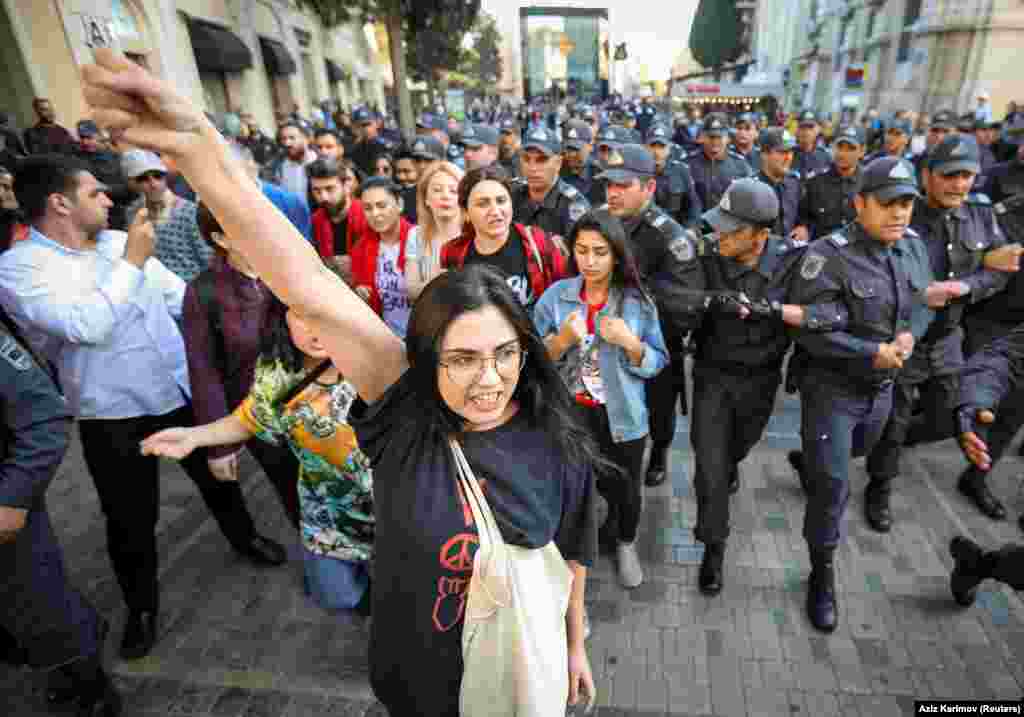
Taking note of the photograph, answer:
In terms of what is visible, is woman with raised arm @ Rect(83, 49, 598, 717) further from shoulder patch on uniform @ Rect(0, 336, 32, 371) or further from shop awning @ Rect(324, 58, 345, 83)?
shop awning @ Rect(324, 58, 345, 83)

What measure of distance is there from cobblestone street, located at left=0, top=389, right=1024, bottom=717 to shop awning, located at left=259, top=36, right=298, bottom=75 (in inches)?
858

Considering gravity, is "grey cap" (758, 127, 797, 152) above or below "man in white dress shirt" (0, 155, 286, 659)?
above

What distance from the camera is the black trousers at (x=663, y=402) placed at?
12.4 feet

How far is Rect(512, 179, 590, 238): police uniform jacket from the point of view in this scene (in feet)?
15.5

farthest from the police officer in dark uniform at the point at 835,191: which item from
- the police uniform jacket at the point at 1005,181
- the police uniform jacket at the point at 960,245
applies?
the police uniform jacket at the point at 960,245

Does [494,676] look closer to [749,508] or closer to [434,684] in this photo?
[434,684]

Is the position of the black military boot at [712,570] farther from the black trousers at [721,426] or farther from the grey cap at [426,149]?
the grey cap at [426,149]

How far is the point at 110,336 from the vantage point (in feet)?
8.86

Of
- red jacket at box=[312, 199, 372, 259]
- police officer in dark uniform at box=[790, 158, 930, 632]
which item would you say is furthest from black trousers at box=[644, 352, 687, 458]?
red jacket at box=[312, 199, 372, 259]

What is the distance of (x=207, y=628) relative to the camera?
3141 millimetres

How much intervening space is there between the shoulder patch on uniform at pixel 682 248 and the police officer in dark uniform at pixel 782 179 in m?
3.20

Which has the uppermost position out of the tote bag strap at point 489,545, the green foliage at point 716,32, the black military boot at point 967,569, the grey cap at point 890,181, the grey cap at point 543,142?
the green foliage at point 716,32

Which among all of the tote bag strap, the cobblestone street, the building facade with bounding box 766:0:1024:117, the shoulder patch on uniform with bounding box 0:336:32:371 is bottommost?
the cobblestone street

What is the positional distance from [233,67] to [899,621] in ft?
66.6
